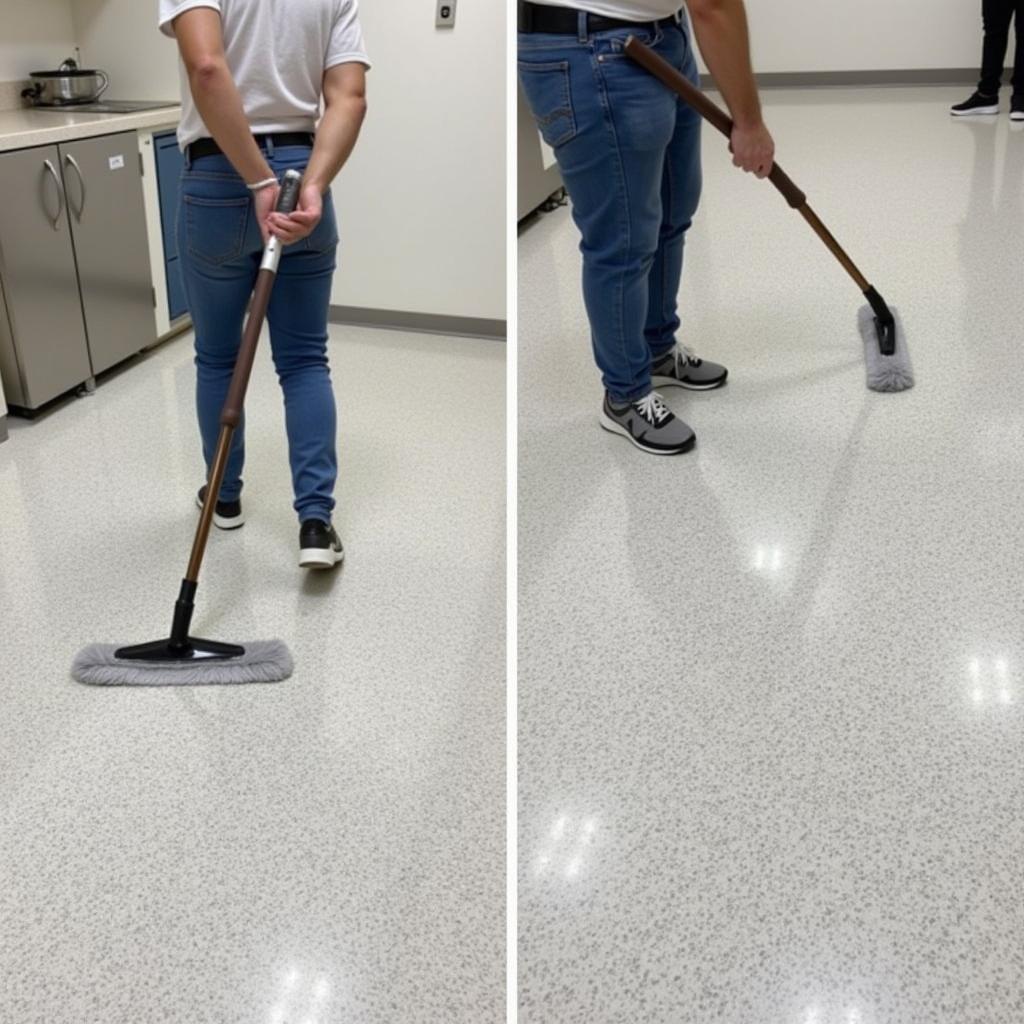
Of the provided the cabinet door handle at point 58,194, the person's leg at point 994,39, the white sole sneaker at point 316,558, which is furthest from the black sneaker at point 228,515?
the person's leg at point 994,39

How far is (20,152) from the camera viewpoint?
7.22 feet

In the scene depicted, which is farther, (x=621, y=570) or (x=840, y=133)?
(x=840, y=133)

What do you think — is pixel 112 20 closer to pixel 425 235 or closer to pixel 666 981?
pixel 425 235

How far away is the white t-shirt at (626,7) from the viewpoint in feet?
4.96

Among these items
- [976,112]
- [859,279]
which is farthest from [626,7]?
[976,112]

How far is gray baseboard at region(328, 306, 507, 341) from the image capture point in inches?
118

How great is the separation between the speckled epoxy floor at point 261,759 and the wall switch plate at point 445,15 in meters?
1.19

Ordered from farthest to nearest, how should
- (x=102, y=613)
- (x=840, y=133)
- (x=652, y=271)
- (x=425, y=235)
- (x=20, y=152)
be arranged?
1. (x=840, y=133)
2. (x=425, y=235)
3. (x=20, y=152)
4. (x=652, y=271)
5. (x=102, y=613)

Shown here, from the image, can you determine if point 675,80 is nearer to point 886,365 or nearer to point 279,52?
point 279,52

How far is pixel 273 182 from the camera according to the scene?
58.4 inches

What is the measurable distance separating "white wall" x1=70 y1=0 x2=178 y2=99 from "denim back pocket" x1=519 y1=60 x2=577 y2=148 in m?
1.69

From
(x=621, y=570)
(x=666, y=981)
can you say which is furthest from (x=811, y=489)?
(x=666, y=981)

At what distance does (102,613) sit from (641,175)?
107 cm

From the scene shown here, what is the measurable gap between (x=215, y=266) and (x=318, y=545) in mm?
453
